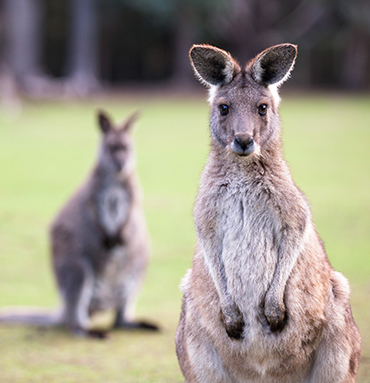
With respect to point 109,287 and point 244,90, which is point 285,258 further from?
point 109,287

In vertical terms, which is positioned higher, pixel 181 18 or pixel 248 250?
pixel 248 250

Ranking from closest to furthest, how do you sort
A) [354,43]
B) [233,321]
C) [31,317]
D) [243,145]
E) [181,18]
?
[243,145], [233,321], [31,317], [181,18], [354,43]

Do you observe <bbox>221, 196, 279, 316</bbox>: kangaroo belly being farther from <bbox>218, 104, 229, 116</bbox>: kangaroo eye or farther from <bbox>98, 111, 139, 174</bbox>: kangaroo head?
<bbox>98, 111, 139, 174</bbox>: kangaroo head

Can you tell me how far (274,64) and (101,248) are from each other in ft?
8.43

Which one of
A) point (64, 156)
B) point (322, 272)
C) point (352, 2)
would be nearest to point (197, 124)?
point (64, 156)

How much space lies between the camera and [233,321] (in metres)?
2.79

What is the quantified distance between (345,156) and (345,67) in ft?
57.1

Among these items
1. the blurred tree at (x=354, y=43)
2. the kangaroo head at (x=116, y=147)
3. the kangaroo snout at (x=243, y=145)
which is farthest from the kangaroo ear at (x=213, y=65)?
the blurred tree at (x=354, y=43)

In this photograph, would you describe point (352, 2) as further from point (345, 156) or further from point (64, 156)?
point (64, 156)

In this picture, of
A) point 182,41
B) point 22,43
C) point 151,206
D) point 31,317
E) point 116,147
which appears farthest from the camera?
point 182,41

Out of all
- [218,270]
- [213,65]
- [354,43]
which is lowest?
[354,43]

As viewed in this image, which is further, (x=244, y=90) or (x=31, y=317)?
(x=31, y=317)

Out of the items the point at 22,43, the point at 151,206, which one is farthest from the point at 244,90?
the point at 22,43

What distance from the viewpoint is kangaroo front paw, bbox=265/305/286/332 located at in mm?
2775
